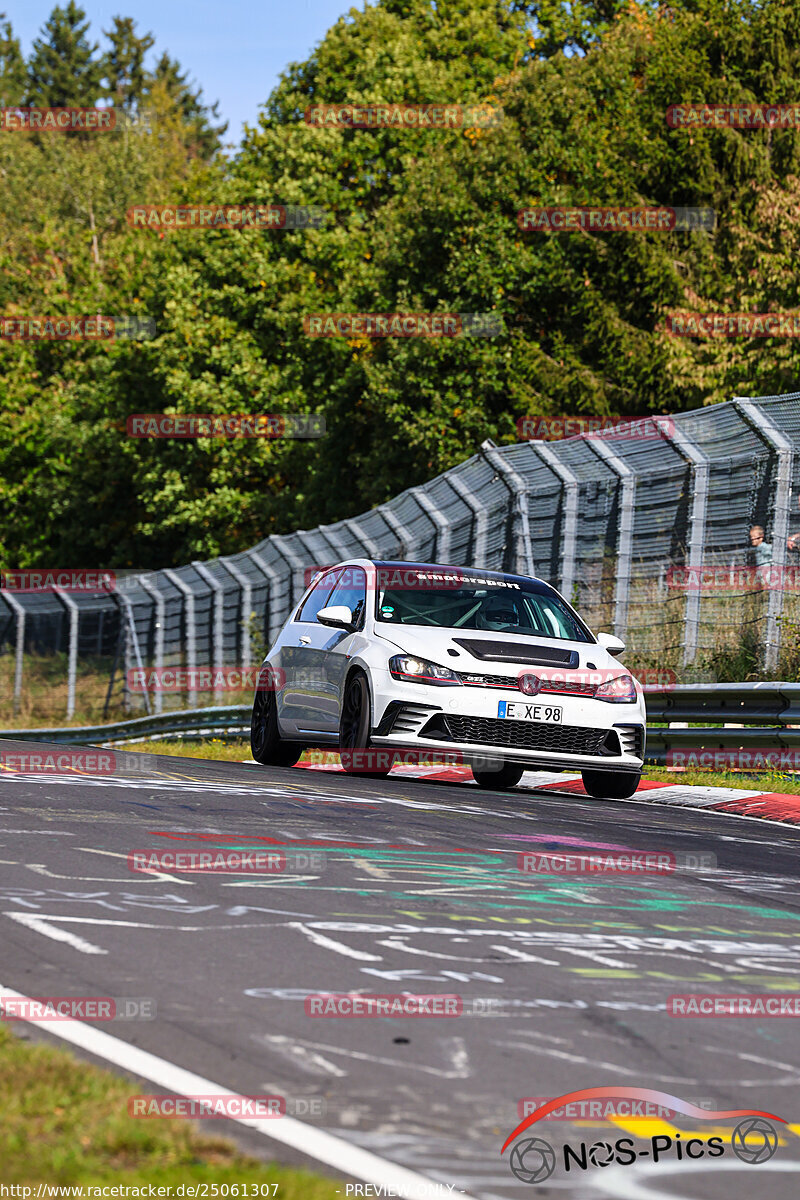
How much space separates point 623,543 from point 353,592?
14.9 feet

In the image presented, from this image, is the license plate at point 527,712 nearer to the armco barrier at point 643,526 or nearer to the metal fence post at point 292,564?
the armco barrier at point 643,526

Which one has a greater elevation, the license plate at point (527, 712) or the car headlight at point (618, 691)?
the car headlight at point (618, 691)

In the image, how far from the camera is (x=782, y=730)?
43.1 feet

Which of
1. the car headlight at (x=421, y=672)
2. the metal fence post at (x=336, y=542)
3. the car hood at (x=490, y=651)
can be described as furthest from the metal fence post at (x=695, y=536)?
the metal fence post at (x=336, y=542)

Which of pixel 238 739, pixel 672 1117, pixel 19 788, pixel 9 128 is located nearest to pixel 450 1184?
pixel 672 1117

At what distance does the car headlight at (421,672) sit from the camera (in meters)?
11.8

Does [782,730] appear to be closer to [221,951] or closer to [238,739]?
[221,951]

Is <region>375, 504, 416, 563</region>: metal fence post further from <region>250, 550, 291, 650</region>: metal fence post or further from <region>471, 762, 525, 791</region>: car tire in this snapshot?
<region>471, 762, 525, 791</region>: car tire

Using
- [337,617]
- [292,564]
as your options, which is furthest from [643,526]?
[292,564]

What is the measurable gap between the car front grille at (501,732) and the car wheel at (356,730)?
0.55 metres

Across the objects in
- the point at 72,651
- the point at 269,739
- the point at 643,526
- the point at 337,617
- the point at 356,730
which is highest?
the point at 643,526

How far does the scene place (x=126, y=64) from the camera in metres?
117

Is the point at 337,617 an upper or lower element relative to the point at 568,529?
lower

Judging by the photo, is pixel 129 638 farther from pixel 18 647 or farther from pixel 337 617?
pixel 337 617
